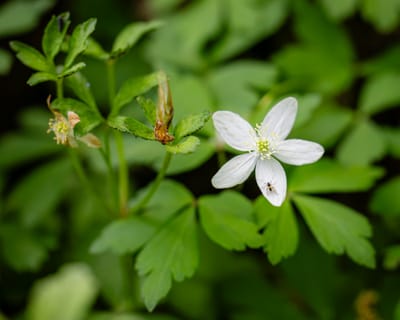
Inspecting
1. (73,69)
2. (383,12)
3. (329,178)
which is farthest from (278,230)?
(383,12)

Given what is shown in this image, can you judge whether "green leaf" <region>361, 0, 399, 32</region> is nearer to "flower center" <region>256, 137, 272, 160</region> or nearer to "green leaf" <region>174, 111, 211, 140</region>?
"flower center" <region>256, 137, 272, 160</region>

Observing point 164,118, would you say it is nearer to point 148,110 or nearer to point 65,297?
point 148,110

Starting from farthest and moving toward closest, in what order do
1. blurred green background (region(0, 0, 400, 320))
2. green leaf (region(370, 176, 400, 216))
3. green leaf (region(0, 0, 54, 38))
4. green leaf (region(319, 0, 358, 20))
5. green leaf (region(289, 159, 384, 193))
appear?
green leaf (region(319, 0, 358, 20)), green leaf (region(0, 0, 54, 38)), blurred green background (region(0, 0, 400, 320)), green leaf (region(370, 176, 400, 216)), green leaf (region(289, 159, 384, 193))

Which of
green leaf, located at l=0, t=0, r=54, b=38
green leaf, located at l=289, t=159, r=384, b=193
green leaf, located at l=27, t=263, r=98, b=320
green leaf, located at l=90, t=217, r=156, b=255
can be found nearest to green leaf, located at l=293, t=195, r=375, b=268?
green leaf, located at l=289, t=159, r=384, b=193

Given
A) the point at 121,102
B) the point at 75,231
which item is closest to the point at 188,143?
the point at 121,102

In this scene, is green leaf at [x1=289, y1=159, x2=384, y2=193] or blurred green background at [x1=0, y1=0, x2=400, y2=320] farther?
blurred green background at [x1=0, y1=0, x2=400, y2=320]

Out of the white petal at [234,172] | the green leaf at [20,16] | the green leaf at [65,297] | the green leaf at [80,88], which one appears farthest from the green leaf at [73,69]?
the green leaf at [20,16]
